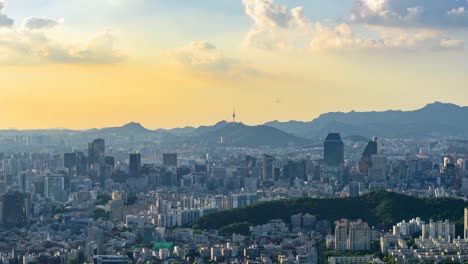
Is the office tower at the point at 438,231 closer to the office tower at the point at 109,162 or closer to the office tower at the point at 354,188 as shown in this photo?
the office tower at the point at 354,188

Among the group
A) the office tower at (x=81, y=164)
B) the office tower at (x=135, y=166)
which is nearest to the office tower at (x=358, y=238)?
the office tower at (x=135, y=166)

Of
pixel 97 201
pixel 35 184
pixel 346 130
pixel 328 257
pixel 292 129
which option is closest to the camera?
pixel 328 257

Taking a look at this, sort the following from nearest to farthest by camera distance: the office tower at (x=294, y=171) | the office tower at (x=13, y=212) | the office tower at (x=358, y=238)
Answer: the office tower at (x=358, y=238) < the office tower at (x=13, y=212) < the office tower at (x=294, y=171)

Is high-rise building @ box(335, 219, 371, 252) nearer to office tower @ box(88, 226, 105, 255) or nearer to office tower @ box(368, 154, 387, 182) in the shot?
office tower @ box(88, 226, 105, 255)

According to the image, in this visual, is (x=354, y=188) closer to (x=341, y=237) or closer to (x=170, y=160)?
(x=341, y=237)

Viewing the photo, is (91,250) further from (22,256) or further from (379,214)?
(379,214)

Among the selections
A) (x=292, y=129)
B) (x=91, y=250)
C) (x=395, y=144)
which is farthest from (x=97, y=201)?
(x=292, y=129)

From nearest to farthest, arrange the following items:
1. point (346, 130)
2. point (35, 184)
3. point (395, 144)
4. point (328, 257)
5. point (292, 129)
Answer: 1. point (328, 257)
2. point (35, 184)
3. point (395, 144)
4. point (346, 130)
5. point (292, 129)
